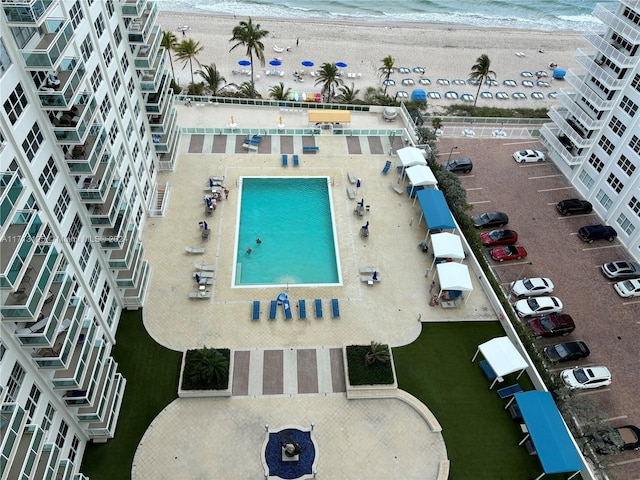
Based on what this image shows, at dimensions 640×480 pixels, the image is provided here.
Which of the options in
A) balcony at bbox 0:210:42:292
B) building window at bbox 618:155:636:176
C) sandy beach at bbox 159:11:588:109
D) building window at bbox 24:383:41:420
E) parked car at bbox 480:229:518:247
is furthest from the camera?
sandy beach at bbox 159:11:588:109

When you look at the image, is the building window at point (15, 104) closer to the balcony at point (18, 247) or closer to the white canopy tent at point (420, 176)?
the balcony at point (18, 247)

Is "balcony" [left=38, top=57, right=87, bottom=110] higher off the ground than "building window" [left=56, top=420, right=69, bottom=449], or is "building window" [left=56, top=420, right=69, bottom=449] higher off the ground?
"balcony" [left=38, top=57, right=87, bottom=110]

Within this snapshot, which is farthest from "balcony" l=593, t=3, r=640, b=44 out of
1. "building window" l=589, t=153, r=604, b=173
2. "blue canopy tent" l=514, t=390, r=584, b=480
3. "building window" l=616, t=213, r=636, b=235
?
"blue canopy tent" l=514, t=390, r=584, b=480

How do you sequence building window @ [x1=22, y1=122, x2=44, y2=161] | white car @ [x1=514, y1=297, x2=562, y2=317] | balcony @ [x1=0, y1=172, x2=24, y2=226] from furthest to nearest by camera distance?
white car @ [x1=514, y1=297, x2=562, y2=317]
building window @ [x1=22, y1=122, x2=44, y2=161]
balcony @ [x1=0, y1=172, x2=24, y2=226]

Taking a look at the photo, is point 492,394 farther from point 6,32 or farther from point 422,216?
point 6,32

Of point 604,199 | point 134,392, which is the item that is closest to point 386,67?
point 604,199

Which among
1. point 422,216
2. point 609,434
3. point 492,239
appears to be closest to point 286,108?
point 422,216

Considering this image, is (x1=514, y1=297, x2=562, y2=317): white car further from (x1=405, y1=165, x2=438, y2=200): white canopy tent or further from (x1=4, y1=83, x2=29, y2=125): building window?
(x1=4, y1=83, x2=29, y2=125): building window

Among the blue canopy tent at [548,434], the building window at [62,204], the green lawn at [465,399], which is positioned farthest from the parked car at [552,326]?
the building window at [62,204]
